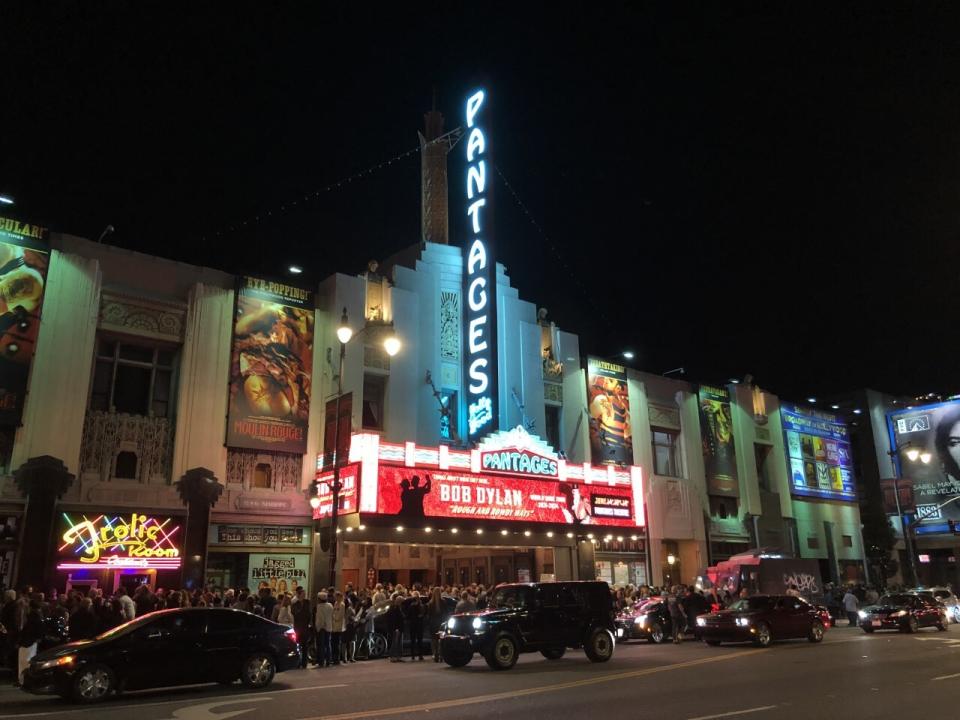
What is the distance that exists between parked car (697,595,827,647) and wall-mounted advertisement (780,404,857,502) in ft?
77.2

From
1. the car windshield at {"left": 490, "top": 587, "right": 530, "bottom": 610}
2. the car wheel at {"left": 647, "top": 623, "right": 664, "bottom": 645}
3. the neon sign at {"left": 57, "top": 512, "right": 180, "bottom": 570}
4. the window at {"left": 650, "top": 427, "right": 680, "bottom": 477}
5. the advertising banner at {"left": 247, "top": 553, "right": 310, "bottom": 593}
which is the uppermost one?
the window at {"left": 650, "top": 427, "right": 680, "bottom": 477}

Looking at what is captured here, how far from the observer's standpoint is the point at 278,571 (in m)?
25.0

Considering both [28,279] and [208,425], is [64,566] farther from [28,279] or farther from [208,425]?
[28,279]

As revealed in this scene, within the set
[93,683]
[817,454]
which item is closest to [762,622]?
[93,683]

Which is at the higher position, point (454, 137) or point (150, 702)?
point (454, 137)

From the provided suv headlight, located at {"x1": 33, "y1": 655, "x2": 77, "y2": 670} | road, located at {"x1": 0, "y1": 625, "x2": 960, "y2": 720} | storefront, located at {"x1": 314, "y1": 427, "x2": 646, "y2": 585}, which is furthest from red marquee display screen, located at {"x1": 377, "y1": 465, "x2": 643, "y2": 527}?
suv headlight, located at {"x1": 33, "y1": 655, "x2": 77, "y2": 670}

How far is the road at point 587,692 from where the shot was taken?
10.3m

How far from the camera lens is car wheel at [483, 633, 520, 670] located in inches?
631

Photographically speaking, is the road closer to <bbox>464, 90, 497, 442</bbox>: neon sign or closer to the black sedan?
the black sedan

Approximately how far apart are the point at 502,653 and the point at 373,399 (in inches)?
568

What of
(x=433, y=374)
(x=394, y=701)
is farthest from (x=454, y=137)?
(x=394, y=701)

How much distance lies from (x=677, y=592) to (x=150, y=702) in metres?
18.5

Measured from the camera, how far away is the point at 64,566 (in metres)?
21.2

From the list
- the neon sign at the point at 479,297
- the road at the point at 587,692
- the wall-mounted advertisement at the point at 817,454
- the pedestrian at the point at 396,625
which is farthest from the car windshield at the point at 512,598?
the wall-mounted advertisement at the point at 817,454
